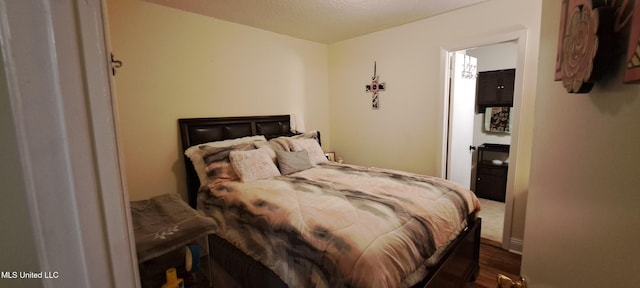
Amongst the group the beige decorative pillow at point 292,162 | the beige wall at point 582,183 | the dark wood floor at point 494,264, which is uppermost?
the beige wall at point 582,183

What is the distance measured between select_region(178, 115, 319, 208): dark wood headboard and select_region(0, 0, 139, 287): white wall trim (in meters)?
2.40

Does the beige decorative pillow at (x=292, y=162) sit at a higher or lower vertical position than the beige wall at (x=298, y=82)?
lower

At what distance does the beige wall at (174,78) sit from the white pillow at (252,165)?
74cm

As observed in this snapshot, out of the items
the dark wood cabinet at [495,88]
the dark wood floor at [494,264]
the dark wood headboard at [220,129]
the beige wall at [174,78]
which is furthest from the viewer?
the dark wood cabinet at [495,88]

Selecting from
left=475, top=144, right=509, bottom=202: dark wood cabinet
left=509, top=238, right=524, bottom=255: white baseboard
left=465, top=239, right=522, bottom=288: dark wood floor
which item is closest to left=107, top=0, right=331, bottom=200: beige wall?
left=465, top=239, right=522, bottom=288: dark wood floor

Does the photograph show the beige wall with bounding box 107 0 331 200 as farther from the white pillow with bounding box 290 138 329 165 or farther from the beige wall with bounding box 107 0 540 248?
the white pillow with bounding box 290 138 329 165

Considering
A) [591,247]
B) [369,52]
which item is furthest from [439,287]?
[369,52]

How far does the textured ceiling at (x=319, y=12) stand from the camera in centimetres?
252

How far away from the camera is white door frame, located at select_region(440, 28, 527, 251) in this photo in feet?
7.86

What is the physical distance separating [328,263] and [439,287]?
0.81 meters

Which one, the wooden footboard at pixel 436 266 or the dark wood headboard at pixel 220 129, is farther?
the dark wood headboard at pixel 220 129

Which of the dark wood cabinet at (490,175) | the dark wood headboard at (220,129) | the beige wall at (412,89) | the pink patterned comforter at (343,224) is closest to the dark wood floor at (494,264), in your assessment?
the beige wall at (412,89)

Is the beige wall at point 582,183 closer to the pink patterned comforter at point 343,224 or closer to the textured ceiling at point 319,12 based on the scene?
the pink patterned comforter at point 343,224

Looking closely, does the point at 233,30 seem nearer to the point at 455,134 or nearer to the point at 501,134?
the point at 455,134
